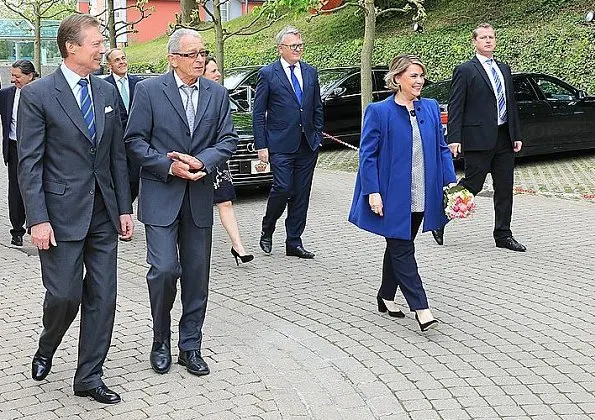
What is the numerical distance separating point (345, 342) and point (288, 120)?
9.08 ft

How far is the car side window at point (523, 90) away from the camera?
14.6m

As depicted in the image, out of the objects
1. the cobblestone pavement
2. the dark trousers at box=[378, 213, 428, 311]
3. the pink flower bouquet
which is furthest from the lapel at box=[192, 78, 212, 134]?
the pink flower bouquet

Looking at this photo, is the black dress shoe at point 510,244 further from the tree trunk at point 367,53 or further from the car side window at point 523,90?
the tree trunk at point 367,53

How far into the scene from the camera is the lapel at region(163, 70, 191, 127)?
5117mm

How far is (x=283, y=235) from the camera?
31.3 ft

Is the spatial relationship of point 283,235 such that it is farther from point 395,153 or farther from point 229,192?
point 395,153

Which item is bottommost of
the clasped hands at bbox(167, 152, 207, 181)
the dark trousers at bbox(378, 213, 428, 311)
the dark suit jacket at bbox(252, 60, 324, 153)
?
the dark trousers at bbox(378, 213, 428, 311)

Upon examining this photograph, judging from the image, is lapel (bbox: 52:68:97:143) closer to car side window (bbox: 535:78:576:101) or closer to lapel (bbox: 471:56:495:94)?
lapel (bbox: 471:56:495:94)

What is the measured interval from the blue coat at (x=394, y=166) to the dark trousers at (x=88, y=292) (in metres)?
1.86

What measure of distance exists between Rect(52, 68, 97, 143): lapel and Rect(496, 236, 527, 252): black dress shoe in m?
5.22

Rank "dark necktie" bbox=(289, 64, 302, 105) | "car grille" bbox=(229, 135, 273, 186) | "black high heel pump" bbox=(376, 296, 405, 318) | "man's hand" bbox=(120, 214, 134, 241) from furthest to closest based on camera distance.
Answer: "car grille" bbox=(229, 135, 273, 186)
"dark necktie" bbox=(289, 64, 302, 105)
"black high heel pump" bbox=(376, 296, 405, 318)
"man's hand" bbox=(120, 214, 134, 241)

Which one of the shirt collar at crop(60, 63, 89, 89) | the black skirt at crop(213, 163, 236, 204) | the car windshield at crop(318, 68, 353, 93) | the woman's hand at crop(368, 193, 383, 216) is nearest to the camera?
the shirt collar at crop(60, 63, 89, 89)

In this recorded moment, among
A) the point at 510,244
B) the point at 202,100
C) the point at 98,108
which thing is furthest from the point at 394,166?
the point at 510,244

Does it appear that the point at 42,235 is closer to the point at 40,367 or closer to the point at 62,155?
the point at 62,155
